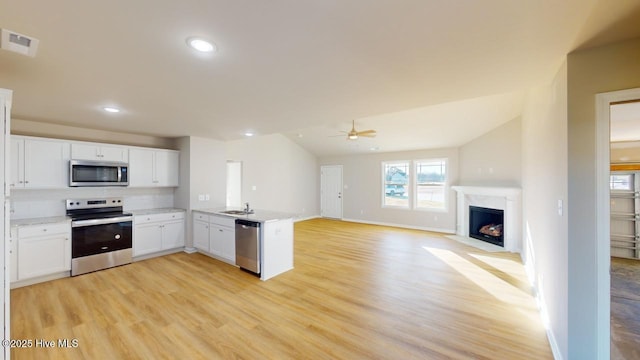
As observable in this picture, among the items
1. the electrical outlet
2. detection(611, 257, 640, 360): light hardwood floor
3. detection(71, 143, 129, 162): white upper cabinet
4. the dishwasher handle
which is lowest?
detection(611, 257, 640, 360): light hardwood floor

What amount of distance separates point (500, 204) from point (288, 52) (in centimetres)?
593

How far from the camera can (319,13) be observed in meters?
1.29

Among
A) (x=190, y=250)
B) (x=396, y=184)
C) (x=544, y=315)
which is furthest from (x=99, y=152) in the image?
(x=396, y=184)

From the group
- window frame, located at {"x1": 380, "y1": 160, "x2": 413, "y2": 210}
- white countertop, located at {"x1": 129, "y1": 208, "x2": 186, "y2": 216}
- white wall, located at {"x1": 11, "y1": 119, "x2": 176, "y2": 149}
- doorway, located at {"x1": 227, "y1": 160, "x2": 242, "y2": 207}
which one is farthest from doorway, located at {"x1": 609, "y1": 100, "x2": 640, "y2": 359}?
white wall, located at {"x1": 11, "y1": 119, "x2": 176, "y2": 149}

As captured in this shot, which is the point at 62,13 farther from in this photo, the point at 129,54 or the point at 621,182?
the point at 621,182

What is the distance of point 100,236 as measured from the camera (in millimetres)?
4020

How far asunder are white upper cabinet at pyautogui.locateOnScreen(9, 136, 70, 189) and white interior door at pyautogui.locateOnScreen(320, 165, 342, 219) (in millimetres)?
6938

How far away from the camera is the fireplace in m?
5.68

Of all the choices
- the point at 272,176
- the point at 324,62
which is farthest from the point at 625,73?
the point at 272,176

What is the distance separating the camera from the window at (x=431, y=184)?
23.7 feet

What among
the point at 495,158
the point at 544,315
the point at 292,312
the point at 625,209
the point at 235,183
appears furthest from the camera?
the point at 235,183

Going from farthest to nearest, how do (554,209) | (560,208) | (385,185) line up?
(385,185) < (554,209) < (560,208)

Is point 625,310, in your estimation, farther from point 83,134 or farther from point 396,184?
point 83,134

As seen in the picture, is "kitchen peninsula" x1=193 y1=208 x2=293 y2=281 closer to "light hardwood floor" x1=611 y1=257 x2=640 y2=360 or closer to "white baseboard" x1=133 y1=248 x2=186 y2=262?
"white baseboard" x1=133 y1=248 x2=186 y2=262
